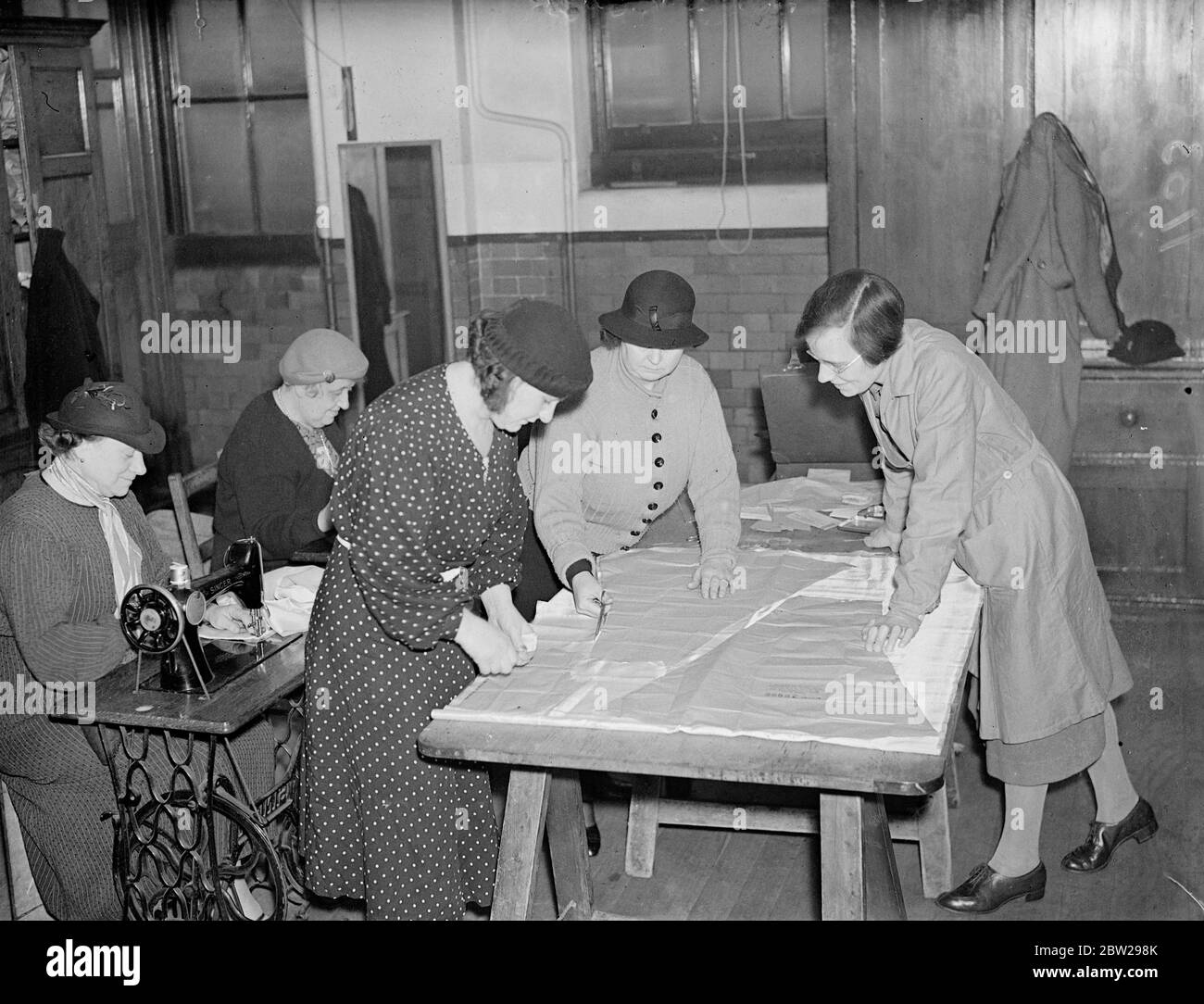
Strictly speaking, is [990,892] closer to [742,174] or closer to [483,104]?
[742,174]

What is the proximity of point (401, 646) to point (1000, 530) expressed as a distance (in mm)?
1475

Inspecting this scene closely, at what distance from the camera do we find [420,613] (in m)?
2.73

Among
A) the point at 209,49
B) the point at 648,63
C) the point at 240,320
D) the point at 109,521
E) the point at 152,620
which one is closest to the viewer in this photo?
the point at 152,620

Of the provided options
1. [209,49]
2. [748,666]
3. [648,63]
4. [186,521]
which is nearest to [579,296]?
[648,63]

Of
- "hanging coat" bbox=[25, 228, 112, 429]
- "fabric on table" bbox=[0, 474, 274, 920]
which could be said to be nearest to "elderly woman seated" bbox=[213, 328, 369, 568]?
"fabric on table" bbox=[0, 474, 274, 920]

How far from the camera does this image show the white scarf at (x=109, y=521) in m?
3.33

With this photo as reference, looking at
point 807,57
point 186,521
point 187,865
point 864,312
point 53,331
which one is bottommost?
point 187,865

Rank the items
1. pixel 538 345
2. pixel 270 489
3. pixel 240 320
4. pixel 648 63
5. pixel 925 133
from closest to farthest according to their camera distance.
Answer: pixel 538 345 → pixel 270 489 → pixel 925 133 → pixel 648 63 → pixel 240 320

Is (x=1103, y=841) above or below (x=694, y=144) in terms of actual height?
below

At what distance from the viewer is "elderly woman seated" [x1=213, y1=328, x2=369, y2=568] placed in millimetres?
4105

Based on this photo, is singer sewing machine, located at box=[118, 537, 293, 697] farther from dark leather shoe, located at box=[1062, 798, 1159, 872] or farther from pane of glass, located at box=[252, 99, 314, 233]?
pane of glass, located at box=[252, 99, 314, 233]

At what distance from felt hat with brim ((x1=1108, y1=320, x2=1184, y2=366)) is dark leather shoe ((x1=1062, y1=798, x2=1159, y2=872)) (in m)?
2.26
